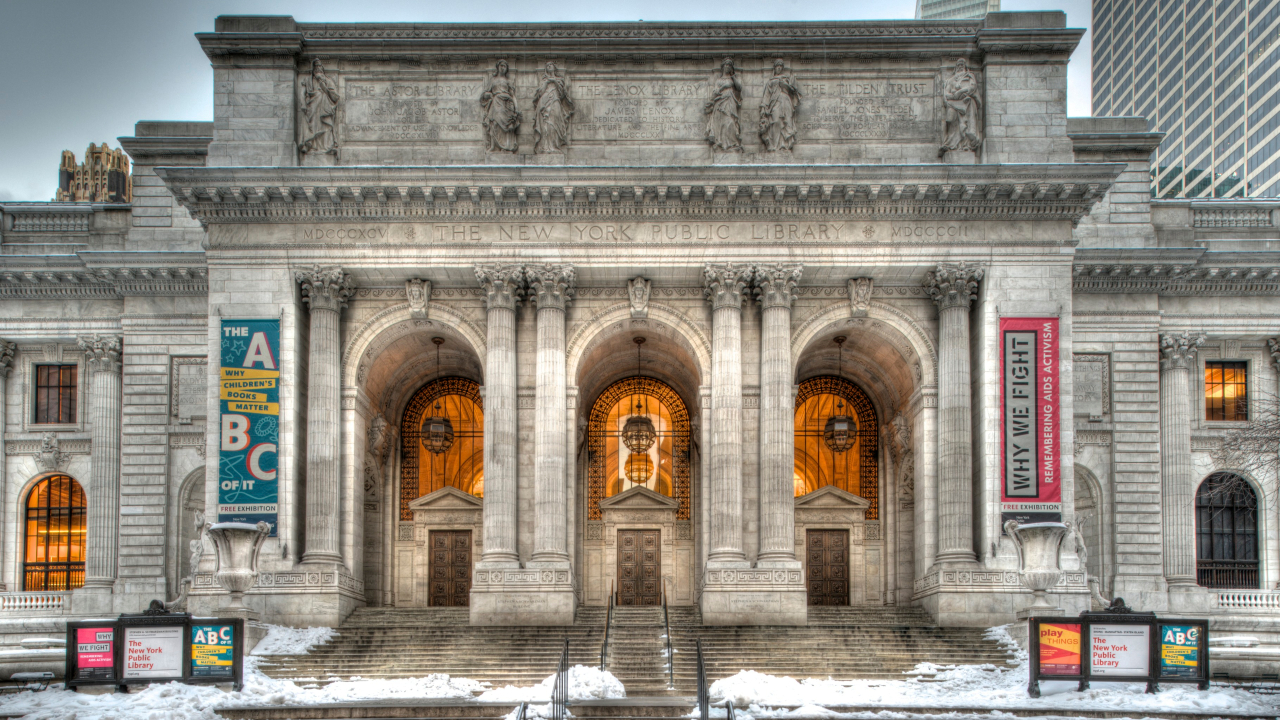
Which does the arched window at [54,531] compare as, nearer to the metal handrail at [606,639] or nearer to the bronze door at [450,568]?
the bronze door at [450,568]

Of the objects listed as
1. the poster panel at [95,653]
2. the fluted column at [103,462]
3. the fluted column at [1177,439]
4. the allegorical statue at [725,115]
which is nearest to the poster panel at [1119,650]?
the fluted column at [1177,439]

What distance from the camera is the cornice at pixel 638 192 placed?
32.2m

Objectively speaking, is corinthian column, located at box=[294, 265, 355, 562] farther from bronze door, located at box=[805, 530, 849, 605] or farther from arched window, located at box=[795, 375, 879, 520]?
arched window, located at box=[795, 375, 879, 520]

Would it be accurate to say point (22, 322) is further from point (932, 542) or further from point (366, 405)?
point (932, 542)

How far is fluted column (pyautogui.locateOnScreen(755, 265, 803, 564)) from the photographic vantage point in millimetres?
32188

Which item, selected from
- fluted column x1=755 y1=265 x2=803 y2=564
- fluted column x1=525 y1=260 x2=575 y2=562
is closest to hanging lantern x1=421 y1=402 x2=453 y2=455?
fluted column x1=525 y1=260 x2=575 y2=562

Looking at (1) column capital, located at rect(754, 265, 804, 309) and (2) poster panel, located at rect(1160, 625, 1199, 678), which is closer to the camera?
(2) poster panel, located at rect(1160, 625, 1199, 678)

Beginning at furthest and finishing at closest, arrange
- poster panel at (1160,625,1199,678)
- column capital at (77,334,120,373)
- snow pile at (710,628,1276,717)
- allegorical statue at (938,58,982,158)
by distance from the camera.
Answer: column capital at (77,334,120,373), allegorical statue at (938,58,982,158), poster panel at (1160,625,1199,678), snow pile at (710,628,1276,717)

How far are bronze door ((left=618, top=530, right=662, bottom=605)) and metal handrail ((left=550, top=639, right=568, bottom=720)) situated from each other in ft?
47.6

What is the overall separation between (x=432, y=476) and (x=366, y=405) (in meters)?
4.78

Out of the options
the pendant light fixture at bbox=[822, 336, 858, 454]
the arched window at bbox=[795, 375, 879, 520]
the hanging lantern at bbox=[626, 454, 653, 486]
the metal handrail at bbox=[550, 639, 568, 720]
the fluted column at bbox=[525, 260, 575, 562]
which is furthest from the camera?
the hanging lantern at bbox=[626, 454, 653, 486]

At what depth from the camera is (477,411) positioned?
40438 millimetres

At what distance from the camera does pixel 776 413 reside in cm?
3275

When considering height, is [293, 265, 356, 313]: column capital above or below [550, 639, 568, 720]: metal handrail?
above
